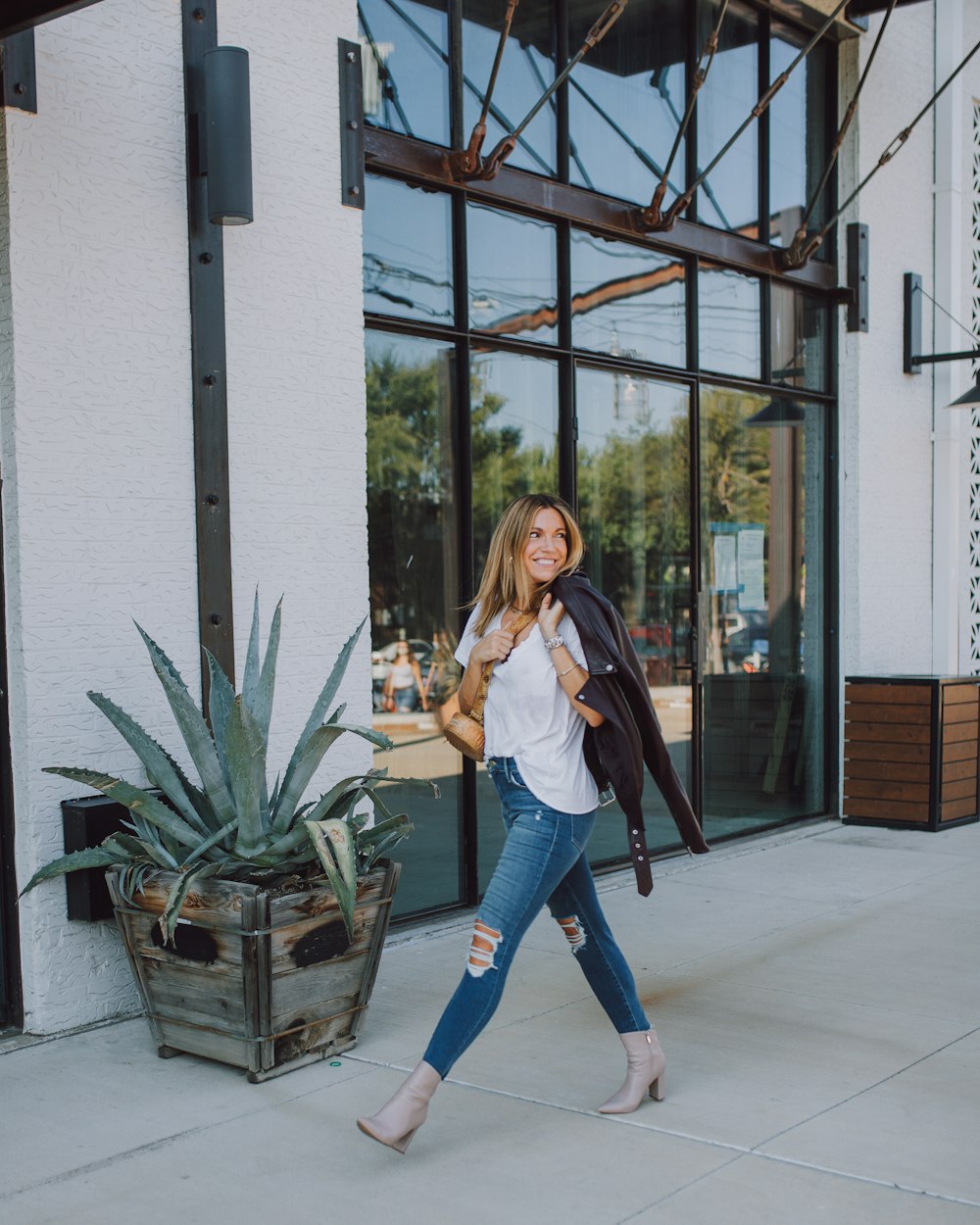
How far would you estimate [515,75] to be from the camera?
697cm

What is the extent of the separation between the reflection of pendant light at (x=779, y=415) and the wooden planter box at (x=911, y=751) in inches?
69.3

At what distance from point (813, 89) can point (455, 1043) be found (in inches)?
298

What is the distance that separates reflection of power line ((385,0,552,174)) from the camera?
6391 millimetres

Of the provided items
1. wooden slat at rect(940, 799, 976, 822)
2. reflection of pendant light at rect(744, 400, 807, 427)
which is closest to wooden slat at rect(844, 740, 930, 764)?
wooden slat at rect(940, 799, 976, 822)

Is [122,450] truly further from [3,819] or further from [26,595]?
[3,819]

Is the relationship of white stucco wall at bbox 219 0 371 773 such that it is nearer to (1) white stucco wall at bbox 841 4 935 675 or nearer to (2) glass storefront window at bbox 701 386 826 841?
Result: (2) glass storefront window at bbox 701 386 826 841

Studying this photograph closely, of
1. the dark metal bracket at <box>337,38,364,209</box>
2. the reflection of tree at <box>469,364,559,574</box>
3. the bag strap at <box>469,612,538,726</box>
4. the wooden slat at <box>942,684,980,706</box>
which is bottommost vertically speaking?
the wooden slat at <box>942,684,980,706</box>

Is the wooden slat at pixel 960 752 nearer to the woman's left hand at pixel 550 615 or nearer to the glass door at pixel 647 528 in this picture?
the glass door at pixel 647 528

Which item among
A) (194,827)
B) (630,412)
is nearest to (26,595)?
(194,827)

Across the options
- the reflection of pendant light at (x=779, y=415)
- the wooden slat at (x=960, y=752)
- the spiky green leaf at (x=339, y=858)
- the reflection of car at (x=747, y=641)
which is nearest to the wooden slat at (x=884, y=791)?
the wooden slat at (x=960, y=752)

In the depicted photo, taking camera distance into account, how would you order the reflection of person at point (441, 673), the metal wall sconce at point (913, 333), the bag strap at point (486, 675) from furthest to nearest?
1. the metal wall sconce at point (913, 333)
2. the reflection of person at point (441, 673)
3. the bag strap at point (486, 675)

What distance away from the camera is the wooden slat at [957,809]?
8.80 metres

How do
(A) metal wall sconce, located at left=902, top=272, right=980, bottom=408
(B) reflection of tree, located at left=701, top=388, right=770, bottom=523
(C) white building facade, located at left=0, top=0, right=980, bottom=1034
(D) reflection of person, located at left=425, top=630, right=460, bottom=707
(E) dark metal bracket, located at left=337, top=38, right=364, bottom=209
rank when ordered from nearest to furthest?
(C) white building facade, located at left=0, top=0, right=980, bottom=1034, (E) dark metal bracket, located at left=337, top=38, right=364, bottom=209, (D) reflection of person, located at left=425, top=630, right=460, bottom=707, (B) reflection of tree, located at left=701, top=388, right=770, bottom=523, (A) metal wall sconce, located at left=902, top=272, right=980, bottom=408

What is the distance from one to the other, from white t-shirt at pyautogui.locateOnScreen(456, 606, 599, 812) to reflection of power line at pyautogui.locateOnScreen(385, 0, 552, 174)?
3803mm
